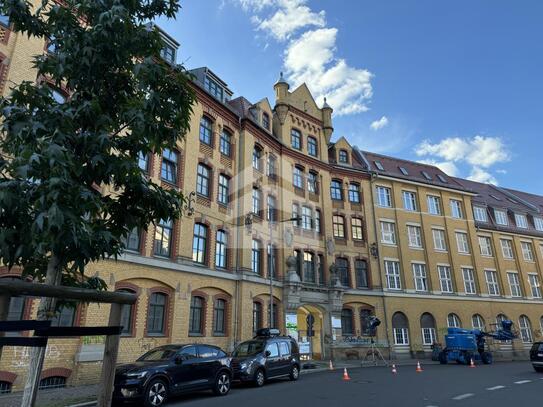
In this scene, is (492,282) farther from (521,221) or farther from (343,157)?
(343,157)

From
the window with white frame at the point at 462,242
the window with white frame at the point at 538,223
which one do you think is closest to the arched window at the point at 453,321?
the window with white frame at the point at 462,242

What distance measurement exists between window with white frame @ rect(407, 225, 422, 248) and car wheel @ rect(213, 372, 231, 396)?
25.5 meters

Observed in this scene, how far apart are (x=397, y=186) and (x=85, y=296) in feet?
113

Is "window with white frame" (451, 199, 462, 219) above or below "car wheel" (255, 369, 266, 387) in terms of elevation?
above

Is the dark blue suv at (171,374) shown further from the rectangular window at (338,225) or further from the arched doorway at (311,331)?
the rectangular window at (338,225)

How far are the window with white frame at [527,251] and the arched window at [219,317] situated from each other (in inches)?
1340

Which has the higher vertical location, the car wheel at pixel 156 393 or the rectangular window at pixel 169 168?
the rectangular window at pixel 169 168

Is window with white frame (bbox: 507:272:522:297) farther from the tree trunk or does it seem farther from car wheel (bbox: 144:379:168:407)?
the tree trunk

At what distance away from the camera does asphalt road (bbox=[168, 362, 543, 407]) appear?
36.5ft

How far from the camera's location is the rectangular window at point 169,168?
2023 cm

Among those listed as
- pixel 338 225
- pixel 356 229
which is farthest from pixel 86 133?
pixel 356 229

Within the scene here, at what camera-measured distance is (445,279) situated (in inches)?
1393

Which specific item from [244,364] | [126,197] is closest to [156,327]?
[244,364]

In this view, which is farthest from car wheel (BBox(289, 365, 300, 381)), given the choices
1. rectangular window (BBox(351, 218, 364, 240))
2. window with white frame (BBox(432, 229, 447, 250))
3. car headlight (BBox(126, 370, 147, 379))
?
window with white frame (BBox(432, 229, 447, 250))
